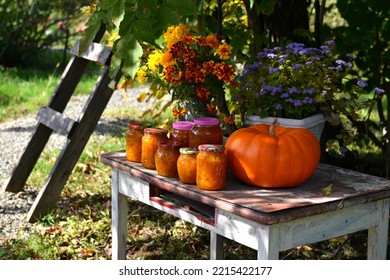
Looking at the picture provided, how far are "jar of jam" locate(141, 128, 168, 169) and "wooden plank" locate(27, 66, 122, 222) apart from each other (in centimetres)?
122

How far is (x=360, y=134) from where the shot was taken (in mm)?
4652

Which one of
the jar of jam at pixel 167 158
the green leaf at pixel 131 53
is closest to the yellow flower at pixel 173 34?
the green leaf at pixel 131 53

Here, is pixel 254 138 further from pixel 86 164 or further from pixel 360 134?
pixel 86 164

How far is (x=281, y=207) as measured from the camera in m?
2.46

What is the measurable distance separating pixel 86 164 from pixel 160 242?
4.36 ft

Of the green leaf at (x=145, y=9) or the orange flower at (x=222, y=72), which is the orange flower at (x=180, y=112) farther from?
the green leaf at (x=145, y=9)

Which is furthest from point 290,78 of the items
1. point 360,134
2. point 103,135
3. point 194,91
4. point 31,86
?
point 31,86

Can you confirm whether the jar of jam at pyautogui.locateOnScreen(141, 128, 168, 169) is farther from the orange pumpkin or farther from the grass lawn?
the grass lawn

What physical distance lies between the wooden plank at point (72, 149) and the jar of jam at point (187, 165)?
1.50 meters

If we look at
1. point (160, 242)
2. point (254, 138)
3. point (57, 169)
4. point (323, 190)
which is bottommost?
point (160, 242)

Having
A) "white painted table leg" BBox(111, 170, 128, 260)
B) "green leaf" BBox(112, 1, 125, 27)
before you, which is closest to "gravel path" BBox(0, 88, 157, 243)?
"white painted table leg" BBox(111, 170, 128, 260)

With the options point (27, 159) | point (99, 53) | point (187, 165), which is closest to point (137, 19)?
point (187, 165)

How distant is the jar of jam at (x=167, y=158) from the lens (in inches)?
111

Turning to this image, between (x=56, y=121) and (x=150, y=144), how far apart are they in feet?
4.86
